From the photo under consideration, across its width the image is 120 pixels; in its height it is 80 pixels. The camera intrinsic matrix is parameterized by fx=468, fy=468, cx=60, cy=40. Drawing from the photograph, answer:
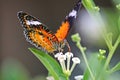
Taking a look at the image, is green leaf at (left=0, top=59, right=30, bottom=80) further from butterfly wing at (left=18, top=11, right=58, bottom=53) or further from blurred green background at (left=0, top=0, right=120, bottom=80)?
blurred green background at (left=0, top=0, right=120, bottom=80)

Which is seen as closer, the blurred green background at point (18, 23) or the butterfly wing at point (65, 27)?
the butterfly wing at point (65, 27)

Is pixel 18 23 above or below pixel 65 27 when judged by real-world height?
below

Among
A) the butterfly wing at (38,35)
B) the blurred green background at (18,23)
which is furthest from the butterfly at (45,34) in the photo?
the blurred green background at (18,23)

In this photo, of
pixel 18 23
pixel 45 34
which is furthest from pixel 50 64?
pixel 18 23

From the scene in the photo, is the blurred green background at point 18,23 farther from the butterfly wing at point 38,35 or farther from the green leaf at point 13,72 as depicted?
the butterfly wing at point 38,35

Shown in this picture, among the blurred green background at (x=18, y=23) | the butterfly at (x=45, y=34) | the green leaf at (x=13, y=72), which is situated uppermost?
the butterfly at (x=45, y=34)

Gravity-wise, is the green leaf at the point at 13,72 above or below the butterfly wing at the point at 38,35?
below

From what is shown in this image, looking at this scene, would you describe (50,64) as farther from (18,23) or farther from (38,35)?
(18,23)

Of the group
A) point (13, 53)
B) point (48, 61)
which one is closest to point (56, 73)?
point (48, 61)
